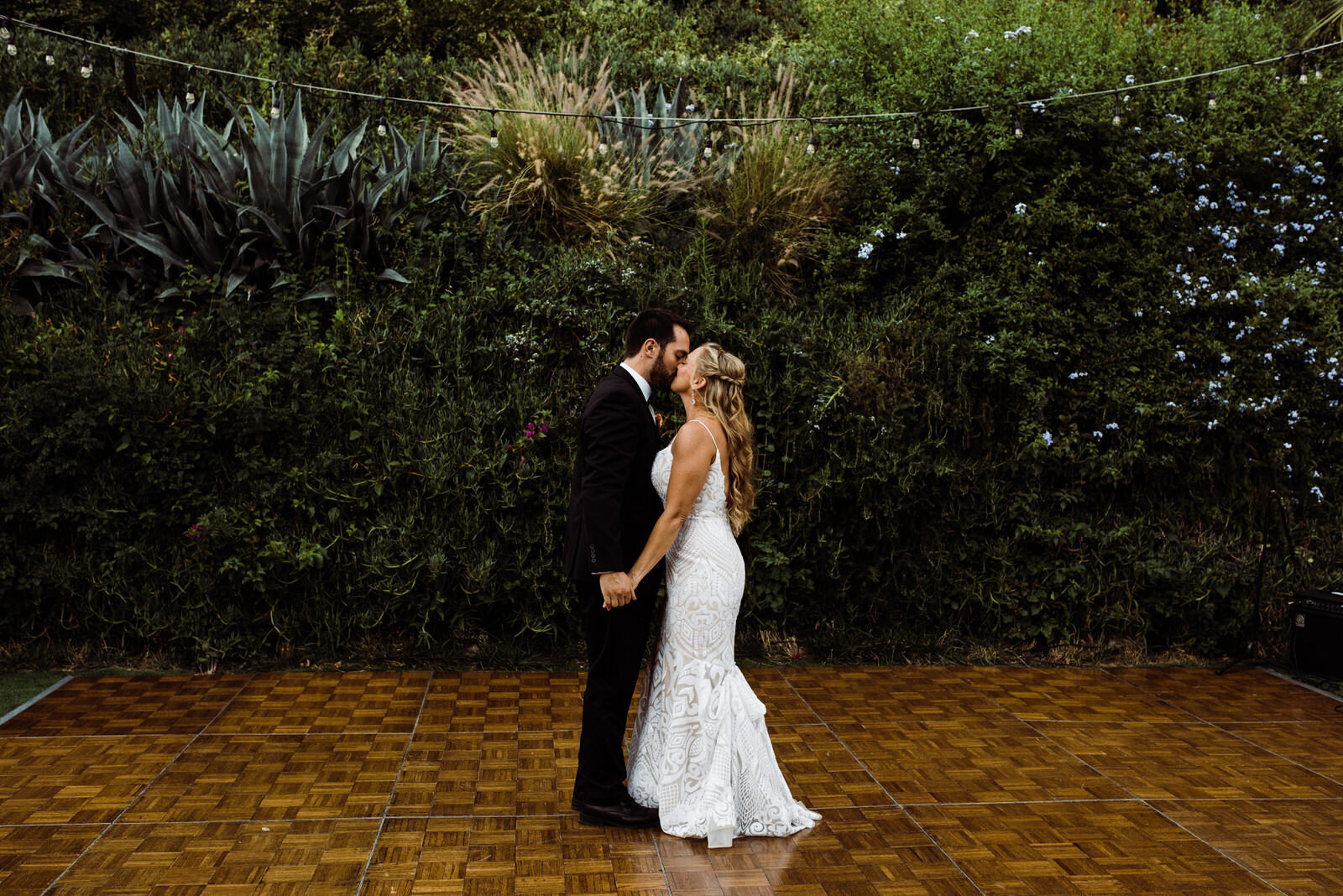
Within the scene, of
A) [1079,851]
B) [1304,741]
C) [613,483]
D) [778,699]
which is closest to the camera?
[613,483]

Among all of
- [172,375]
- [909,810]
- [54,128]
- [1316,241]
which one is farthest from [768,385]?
[54,128]

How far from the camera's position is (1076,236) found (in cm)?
626

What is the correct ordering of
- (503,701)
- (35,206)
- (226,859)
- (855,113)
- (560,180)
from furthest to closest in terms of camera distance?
1. (855,113)
2. (560,180)
3. (35,206)
4. (503,701)
5. (226,859)

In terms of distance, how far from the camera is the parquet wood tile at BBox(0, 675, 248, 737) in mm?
4344

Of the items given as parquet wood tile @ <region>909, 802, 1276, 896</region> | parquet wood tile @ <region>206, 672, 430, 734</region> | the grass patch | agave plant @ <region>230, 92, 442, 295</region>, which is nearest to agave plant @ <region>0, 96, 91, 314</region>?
agave plant @ <region>230, 92, 442, 295</region>

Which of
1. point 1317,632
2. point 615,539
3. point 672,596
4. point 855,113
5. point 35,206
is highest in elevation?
point 855,113

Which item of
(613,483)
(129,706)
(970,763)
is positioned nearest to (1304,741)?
(970,763)

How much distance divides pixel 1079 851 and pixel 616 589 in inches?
70.7

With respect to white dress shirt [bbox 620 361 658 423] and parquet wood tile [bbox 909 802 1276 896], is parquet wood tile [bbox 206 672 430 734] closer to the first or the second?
white dress shirt [bbox 620 361 658 423]

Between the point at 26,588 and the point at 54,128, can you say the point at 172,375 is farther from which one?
the point at 54,128

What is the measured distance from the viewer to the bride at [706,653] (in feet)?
11.0

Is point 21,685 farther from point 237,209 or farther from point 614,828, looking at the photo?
point 614,828

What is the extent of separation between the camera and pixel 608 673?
11.2ft

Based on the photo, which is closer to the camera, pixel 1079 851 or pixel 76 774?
pixel 1079 851
